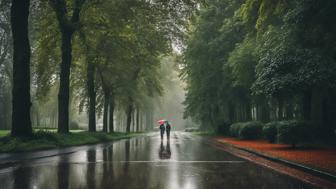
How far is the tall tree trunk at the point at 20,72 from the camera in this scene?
1822cm

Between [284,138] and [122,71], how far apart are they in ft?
71.0

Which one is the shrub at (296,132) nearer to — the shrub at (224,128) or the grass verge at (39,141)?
the grass verge at (39,141)

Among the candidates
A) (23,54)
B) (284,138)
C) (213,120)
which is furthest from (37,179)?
(213,120)

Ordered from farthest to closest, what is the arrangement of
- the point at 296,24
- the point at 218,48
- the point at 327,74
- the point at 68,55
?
the point at 218,48, the point at 68,55, the point at 296,24, the point at 327,74

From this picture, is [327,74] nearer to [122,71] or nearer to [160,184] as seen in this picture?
[160,184]

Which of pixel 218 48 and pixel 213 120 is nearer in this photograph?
pixel 218 48

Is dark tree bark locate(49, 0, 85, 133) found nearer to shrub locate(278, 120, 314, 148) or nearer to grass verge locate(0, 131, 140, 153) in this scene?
grass verge locate(0, 131, 140, 153)

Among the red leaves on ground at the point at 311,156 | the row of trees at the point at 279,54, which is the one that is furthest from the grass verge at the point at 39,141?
the row of trees at the point at 279,54

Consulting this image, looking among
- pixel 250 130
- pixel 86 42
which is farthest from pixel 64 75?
pixel 250 130

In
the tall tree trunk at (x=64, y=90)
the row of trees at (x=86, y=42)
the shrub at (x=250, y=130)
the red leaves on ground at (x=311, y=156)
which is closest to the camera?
the red leaves on ground at (x=311, y=156)

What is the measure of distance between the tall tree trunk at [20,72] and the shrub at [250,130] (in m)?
16.4

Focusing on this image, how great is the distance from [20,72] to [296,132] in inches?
557

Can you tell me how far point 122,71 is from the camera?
36.8m

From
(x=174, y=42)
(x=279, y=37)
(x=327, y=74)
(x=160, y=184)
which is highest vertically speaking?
(x=174, y=42)
